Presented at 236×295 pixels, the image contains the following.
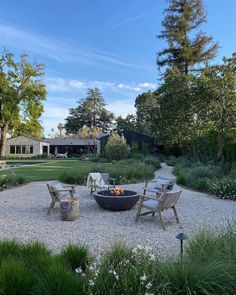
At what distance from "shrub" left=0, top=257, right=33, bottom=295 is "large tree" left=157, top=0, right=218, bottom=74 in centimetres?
2815

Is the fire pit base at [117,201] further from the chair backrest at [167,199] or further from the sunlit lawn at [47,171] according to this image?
the sunlit lawn at [47,171]

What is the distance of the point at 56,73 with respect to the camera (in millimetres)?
23953

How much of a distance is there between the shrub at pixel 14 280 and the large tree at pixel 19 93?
3651 cm

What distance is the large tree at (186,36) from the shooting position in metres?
27.3

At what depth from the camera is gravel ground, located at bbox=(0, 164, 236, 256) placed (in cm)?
498

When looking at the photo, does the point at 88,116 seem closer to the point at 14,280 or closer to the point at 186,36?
the point at 186,36

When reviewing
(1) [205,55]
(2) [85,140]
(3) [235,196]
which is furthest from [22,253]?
(2) [85,140]

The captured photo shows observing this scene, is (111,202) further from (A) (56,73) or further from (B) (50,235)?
(A) (56,73)

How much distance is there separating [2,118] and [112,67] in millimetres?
21777

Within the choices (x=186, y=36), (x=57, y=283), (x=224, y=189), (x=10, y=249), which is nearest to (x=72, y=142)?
(x=186, y=36)

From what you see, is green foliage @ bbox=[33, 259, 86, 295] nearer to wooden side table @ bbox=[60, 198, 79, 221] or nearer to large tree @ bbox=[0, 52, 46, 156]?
wooden side table @ bbox=[60, 198, 79, 221]

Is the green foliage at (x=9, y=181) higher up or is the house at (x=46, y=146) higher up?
the house at (x=46, y=146)

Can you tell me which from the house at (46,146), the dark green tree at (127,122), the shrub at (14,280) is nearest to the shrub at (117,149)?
the house at (46,146)

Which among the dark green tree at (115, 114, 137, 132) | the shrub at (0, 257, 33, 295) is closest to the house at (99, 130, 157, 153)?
the dark green tree at (115, 114, 137, 132)
